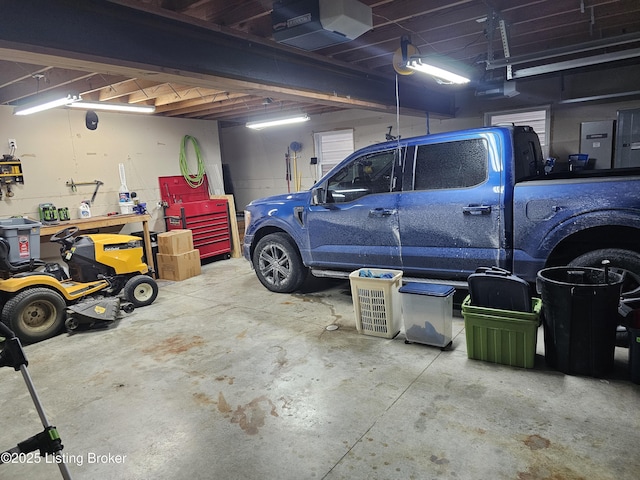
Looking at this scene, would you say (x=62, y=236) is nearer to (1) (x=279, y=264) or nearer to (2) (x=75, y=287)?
(2) (x=75, y=287)

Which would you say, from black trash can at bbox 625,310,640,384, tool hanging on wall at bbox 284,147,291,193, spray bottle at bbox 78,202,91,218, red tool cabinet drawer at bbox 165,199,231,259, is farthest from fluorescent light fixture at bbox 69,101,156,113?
black trash can at bbox 625,310,640,384

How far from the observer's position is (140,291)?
194 inches

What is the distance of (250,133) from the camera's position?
10.2 metres

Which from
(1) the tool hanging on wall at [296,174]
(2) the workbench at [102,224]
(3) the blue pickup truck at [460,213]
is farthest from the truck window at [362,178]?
(1) the tool hanging on wall at [296,174]

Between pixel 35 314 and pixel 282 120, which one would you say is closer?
pixel 35 314

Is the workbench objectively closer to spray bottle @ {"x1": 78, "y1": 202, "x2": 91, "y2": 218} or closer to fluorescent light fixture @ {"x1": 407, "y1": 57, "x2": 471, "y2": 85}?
spray bottle @ {"x1": 78, "y1": 202, "x2": 91, "y2": 218}

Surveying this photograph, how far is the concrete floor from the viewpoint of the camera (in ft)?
6.80

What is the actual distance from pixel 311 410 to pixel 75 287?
10.5ft

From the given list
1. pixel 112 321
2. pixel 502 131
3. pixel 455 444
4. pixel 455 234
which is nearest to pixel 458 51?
pixel 502 131

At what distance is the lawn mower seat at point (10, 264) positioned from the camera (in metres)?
3.86

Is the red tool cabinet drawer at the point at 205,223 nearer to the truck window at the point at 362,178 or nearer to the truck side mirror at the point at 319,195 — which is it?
the truck side mirror at the point at 319,195

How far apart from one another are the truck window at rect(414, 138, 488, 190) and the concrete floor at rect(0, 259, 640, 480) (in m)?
1.34

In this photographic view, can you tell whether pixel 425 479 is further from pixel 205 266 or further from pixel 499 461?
pixel 205 266

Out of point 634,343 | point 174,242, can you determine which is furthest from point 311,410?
point 174,242
